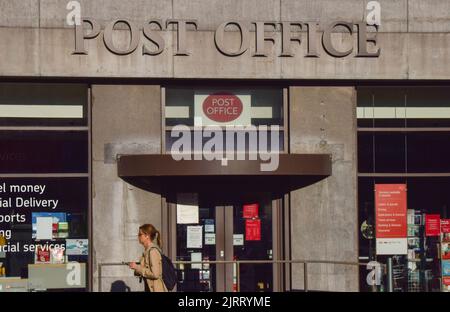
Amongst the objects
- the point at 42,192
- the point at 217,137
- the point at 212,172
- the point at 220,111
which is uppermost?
the point at 220,111

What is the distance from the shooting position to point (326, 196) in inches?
806

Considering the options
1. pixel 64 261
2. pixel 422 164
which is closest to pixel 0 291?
pixel 64 261

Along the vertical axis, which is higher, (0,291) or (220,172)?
(220,172)

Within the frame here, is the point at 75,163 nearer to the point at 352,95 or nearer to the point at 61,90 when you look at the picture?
the point at 61,90

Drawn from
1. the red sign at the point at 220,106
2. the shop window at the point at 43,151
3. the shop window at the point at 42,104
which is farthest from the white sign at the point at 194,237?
the shop window at the point at 42,104

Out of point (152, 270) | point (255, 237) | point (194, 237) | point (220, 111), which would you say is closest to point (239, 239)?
point (255, 237)

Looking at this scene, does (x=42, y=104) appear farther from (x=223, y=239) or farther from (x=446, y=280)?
(x=446, y=280)

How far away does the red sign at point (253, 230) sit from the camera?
68.5 ft

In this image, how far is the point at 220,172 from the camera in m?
19.9

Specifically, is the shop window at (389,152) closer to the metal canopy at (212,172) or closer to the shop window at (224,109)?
the metal canopy at (212,172)

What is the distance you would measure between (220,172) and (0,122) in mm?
3983

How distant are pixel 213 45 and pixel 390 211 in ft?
14.4

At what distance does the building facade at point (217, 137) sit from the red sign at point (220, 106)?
25 millimetres
